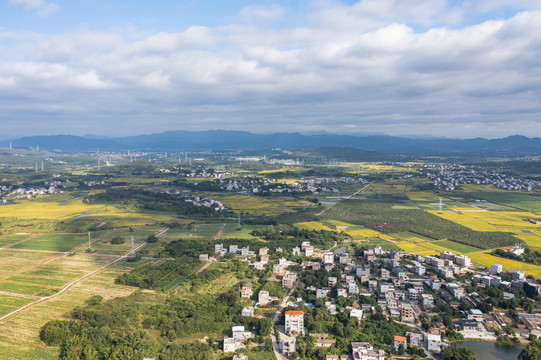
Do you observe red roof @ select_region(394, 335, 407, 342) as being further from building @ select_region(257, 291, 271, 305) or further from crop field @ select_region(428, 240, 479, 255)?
crop field @ select_region(428, 240, 479, 255)

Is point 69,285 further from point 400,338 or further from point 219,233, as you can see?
point 400,338

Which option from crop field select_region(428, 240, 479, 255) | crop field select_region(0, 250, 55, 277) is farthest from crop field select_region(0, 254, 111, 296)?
crop field select_region(428, 240, 479, 255)

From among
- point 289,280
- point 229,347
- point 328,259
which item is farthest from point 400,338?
point 328,259

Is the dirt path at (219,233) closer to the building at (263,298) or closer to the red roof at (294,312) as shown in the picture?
the building at (263,298)

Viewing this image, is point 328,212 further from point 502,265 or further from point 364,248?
point 502,265

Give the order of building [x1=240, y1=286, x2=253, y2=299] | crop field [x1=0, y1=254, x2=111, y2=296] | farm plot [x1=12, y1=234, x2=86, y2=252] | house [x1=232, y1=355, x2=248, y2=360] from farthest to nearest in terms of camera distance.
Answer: farm plot [x1=12, y1=234, x2=86, y2=252], crop field [x1=0, y1=254, x2=111, y2=296], building [x1=240, y1=286, x2=253, y2=299], house [x1=232, y1=355, x2=248, y2=360]

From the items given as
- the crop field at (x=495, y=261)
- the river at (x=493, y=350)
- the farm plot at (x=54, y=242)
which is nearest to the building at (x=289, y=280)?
the river at (x=493, y=350)
